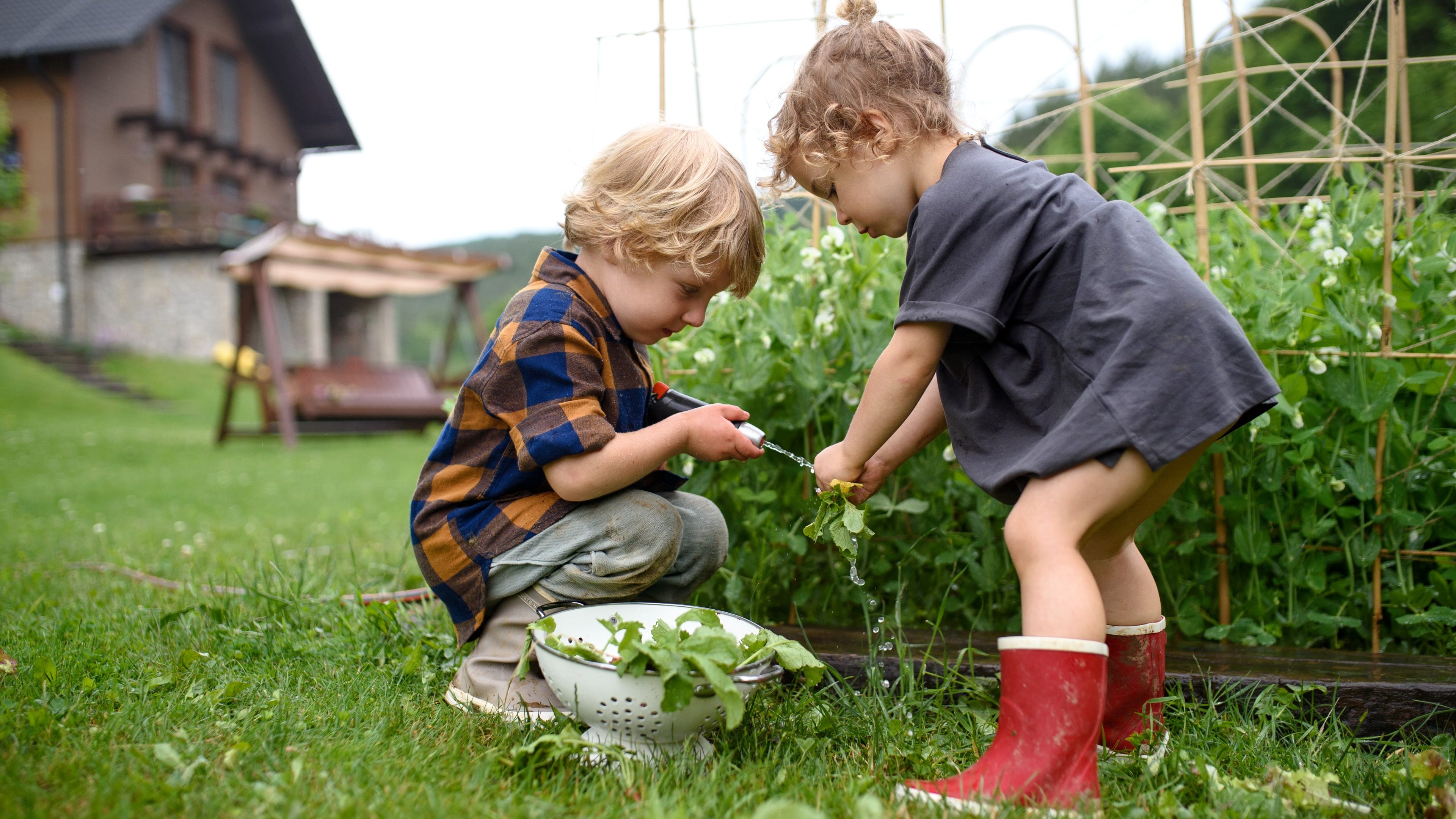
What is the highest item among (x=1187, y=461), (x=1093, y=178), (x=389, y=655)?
(x=1093, y=178)

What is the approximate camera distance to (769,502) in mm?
2035

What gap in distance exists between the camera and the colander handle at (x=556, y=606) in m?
1.58

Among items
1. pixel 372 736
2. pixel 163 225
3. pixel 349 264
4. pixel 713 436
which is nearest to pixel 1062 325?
pixel 713 436

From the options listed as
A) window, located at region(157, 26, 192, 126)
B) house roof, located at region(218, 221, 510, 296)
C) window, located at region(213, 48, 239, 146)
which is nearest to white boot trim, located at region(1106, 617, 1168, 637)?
house roof, located at region(218, 221, 510, 296)

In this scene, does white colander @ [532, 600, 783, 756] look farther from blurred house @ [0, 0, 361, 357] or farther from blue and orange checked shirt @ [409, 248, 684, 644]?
blurred house @ [0, 0, 361, 357]

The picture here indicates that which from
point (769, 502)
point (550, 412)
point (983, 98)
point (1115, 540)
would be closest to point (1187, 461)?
point (1115, 540)

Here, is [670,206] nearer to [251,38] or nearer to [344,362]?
[344,362]

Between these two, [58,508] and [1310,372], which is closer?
Answer: [1310,372]

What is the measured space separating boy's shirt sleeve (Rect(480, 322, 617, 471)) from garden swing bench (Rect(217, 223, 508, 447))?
24.6 feet

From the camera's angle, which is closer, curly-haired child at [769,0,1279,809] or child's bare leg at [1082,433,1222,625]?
curly-haired child at [769,0,1279,809]

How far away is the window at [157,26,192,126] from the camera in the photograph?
61.2 feet

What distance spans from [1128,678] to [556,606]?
0.96 meters

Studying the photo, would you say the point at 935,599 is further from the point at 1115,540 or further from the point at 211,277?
the point at 211,277

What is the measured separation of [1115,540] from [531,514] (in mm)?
974
